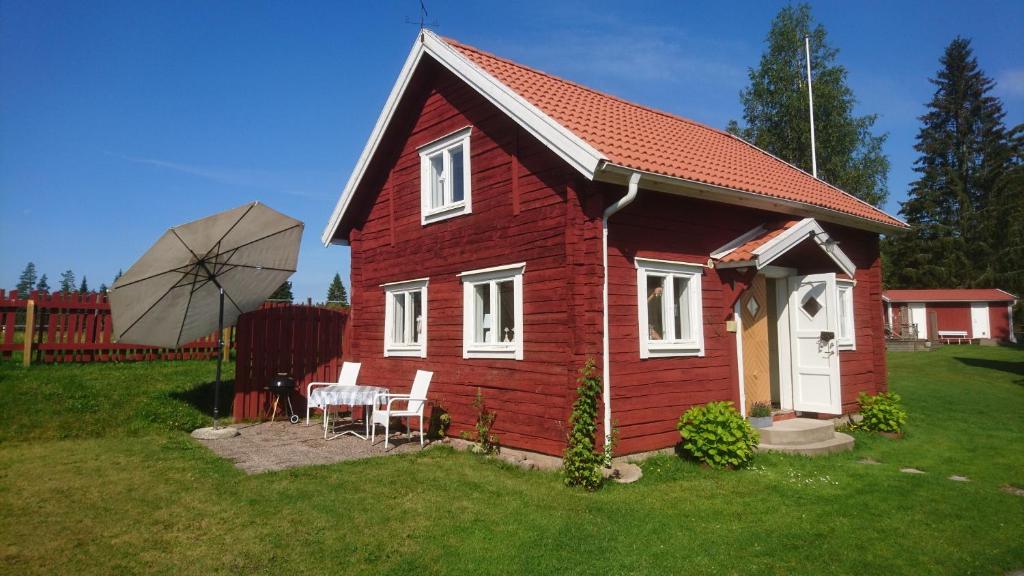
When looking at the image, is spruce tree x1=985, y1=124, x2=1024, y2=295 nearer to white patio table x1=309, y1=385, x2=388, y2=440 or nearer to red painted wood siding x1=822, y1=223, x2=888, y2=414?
red painted wood siding x1=822, y1=223, x2=888, y2=414

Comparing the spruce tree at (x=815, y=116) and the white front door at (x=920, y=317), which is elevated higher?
the spruce tree at (x=815, y=116)

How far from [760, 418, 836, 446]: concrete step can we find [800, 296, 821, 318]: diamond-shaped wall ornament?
75.9 inches

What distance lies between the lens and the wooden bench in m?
38.6

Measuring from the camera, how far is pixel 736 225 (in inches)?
376

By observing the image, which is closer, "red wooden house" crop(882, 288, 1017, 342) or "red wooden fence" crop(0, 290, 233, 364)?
"red wooden fence" crop(0, 290, 233, 364)

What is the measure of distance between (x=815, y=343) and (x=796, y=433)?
2018 millimetres

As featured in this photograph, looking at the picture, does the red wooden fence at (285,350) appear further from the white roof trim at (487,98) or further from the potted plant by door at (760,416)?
the potted plant by door at (760,416)

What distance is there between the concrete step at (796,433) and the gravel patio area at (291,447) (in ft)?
16.6

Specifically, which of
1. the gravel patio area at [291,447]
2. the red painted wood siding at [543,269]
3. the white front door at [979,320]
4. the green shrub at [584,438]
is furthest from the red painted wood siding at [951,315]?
the gravel patio area at [291,447]

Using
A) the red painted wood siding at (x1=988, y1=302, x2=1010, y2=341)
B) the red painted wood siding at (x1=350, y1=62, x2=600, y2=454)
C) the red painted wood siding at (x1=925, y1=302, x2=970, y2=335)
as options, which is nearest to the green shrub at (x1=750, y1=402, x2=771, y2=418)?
the red painted wood siding at (x1=350, y1=62, x2=600, y2=454)

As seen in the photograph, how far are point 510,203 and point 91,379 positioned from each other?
8768mm

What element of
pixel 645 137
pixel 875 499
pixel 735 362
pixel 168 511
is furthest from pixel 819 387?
pixel 168 511

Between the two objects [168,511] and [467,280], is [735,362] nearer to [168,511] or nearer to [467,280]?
[467,280]

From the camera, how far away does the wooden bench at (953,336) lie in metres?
38.6
